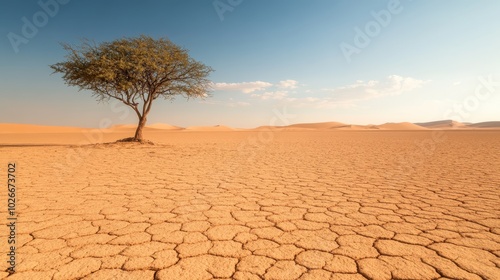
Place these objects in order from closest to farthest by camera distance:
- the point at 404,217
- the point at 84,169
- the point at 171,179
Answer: the point at 404,217 < the point at 171,179 < the point at 84,169

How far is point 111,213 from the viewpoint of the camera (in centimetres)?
330

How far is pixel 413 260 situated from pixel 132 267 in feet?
7.17

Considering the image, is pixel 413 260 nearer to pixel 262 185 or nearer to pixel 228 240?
pixel 228 240

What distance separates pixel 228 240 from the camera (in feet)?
8.26

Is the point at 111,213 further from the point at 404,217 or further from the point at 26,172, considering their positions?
the point at 26,172

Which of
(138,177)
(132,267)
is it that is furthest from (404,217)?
(138,177)

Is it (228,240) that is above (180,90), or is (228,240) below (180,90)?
below

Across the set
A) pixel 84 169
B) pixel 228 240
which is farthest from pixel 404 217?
pixel 84 169

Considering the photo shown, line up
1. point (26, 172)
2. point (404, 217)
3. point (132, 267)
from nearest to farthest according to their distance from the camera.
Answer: point (132, 267), point (404, 217), point (26, 172)

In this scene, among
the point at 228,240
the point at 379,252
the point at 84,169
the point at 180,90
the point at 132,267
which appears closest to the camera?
the point at 132,267

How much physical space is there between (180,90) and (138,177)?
10.1 m

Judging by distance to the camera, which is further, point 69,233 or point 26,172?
point 26,172

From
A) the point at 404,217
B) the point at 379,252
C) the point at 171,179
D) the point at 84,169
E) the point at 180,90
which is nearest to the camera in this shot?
the point at 379,252

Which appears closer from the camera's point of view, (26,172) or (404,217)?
(404,217)
